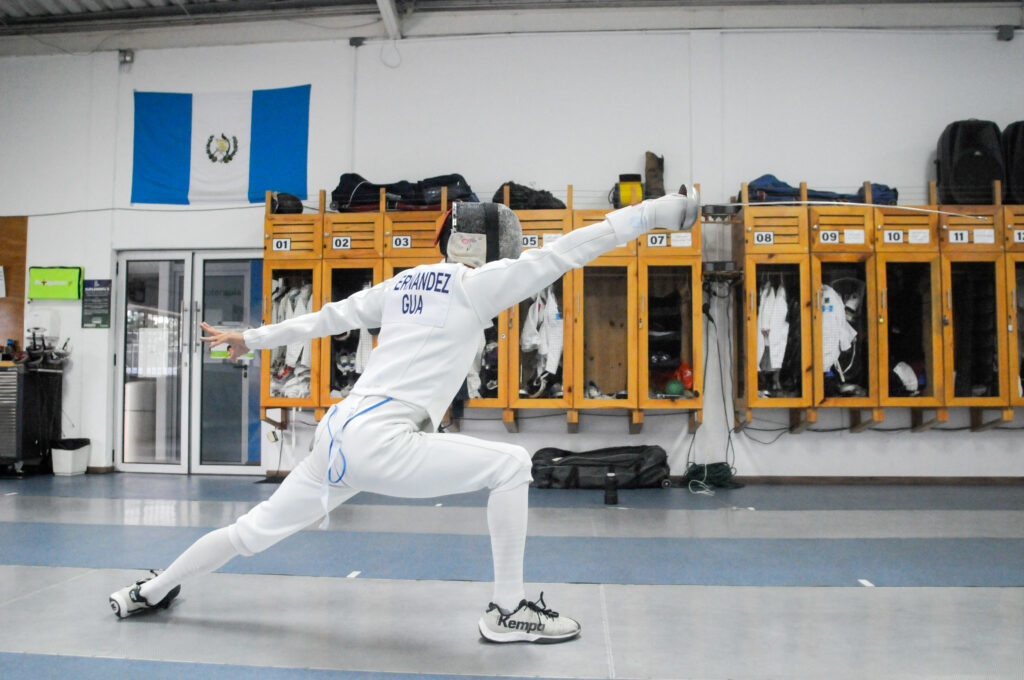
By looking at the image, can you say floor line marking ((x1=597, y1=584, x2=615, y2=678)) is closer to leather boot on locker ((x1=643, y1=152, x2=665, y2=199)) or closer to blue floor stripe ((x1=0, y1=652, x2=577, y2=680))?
blue floor stripe ((x1=0, y1=652, x2=577, y2=680))

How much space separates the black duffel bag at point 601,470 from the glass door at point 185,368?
2.90m

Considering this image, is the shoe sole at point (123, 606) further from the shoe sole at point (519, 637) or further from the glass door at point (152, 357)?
the glass door at point (152, 357)

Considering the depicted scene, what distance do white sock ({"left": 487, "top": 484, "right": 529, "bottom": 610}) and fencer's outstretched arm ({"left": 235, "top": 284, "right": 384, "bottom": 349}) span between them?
768 millimetres

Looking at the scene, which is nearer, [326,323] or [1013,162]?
[326,323]

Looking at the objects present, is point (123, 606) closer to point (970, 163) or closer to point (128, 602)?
point (128, 602)

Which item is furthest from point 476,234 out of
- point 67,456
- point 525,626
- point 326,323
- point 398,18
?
point 67,456

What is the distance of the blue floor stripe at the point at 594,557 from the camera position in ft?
9.62

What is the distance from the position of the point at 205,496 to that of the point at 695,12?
6.07 m

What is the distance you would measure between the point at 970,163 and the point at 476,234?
18.0 feet

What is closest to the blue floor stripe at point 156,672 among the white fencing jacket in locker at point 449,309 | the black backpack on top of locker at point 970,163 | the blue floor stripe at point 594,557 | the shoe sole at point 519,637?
the shoe sole at point 519,637

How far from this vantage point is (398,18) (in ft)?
21.0

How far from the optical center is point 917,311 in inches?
226

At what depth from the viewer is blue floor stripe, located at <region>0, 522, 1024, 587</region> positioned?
293 cm

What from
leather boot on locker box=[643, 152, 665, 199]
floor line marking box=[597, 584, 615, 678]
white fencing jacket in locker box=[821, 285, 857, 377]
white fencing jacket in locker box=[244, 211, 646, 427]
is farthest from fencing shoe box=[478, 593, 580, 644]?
leather boot on locker box=[643, 152, 665, 199]
